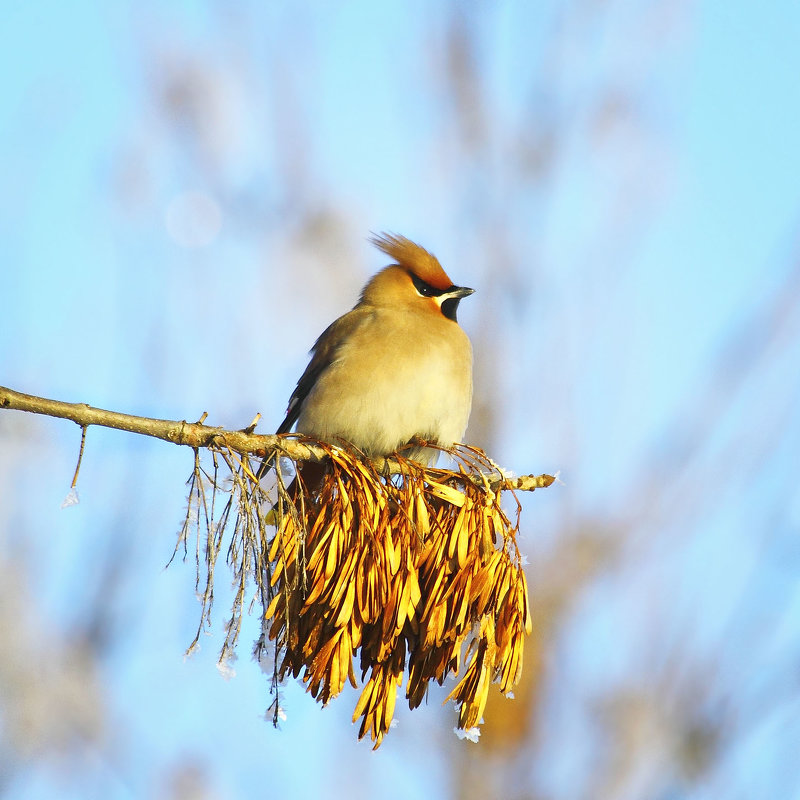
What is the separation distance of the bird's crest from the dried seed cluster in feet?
8.06

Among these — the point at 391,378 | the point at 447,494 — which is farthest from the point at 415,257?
the point at 447,494

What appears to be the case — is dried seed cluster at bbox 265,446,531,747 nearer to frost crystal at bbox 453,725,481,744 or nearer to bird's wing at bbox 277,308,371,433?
frost crystal at bbox 453,725,481,744

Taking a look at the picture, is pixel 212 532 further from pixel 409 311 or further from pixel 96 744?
pixel 96 744

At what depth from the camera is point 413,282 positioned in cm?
510

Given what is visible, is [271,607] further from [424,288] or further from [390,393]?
[424,288]

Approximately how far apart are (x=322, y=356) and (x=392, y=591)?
2.36 m

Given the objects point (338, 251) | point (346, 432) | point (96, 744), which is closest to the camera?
point (346, 432)

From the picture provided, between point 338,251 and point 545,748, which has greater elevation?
point 338,251

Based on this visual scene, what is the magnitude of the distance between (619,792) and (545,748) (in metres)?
0.41

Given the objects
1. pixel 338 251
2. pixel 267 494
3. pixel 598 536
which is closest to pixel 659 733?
pixel 598 536

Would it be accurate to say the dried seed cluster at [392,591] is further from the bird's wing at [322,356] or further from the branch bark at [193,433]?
the bird's wing at [322,356]

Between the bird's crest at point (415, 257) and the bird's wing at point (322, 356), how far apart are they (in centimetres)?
32

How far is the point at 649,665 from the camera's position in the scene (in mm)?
5715

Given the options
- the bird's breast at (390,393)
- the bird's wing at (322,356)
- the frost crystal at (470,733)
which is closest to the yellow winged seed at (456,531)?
the frost crystal at (470,733)
